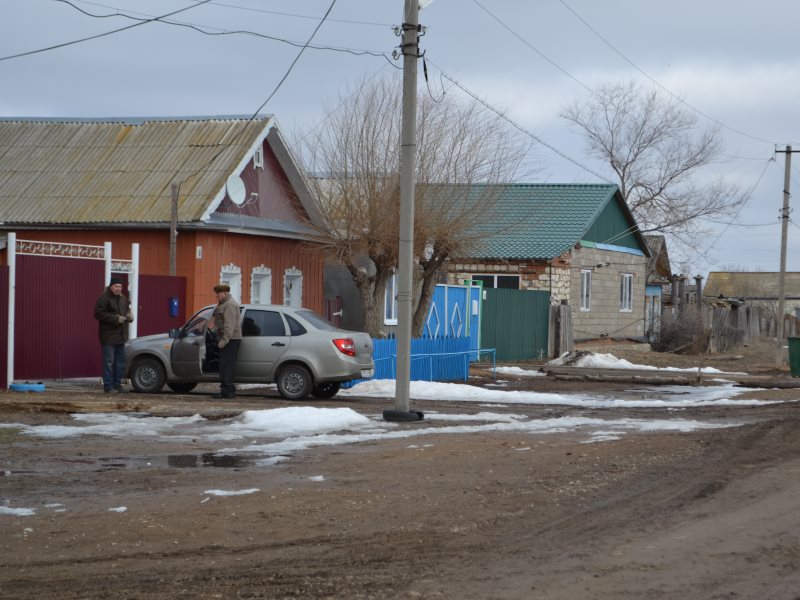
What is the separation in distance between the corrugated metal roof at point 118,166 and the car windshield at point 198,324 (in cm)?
522

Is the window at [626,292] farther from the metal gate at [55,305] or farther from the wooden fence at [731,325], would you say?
the metal gate at [55,305]

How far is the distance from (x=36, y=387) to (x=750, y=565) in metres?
14.5

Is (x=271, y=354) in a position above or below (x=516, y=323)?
below

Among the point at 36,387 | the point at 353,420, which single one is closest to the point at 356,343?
the point at 353,420

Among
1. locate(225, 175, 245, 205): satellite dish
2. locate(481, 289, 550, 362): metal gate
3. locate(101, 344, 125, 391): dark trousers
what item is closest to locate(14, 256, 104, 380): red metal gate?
locate(101, 344, 125, 391): dark trousers

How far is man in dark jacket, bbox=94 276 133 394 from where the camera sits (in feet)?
62.5

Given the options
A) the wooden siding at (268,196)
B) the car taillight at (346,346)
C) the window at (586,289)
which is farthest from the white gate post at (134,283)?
the window at (586,289)

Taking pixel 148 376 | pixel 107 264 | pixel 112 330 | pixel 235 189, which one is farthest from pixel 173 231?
pixel 112 330

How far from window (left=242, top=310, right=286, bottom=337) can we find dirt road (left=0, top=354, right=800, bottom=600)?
577cm

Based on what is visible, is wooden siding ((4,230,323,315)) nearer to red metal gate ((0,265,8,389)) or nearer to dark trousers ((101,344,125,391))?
dark trousers ((101,344,125,391))

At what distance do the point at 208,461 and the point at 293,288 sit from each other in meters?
17.3

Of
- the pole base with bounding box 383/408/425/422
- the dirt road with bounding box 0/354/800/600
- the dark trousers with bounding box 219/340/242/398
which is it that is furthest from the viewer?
the dark trousers with bounding box 219/340/242/398

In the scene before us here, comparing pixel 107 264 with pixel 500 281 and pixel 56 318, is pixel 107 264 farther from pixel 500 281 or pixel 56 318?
pixel 500 281

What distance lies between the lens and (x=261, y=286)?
2775 cm
